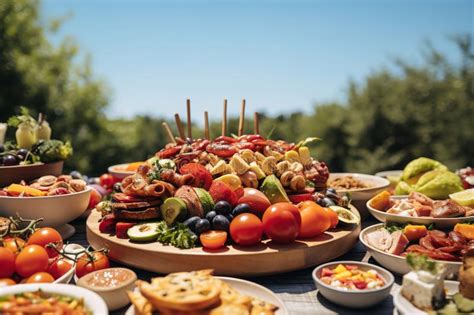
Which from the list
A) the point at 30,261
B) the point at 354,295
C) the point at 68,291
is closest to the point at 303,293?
the point at 354,295

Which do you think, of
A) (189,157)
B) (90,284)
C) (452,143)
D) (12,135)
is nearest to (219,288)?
(90,284)

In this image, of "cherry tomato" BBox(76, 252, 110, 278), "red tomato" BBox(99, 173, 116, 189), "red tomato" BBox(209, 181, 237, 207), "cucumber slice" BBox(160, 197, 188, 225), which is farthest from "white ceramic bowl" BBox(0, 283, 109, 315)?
"red tomato" BBox(99, 173, 116, 189)

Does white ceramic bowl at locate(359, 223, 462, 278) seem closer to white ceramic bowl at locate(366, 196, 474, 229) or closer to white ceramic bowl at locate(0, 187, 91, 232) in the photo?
white ceramic bowl at locate(366, 196, 474, 229)

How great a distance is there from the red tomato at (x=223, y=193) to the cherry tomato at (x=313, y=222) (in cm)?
54

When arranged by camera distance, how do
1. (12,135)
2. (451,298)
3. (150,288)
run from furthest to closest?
(12,135) < (451,298) < (150,288)

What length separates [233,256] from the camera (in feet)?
9.18

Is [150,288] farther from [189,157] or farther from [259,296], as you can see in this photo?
[189,157]

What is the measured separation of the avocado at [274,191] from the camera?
11.4 ft

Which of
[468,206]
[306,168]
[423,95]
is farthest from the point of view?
[423,95]

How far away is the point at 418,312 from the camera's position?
2.16 meters

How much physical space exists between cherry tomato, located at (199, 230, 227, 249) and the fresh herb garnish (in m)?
0.09

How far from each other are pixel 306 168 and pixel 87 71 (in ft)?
58.7

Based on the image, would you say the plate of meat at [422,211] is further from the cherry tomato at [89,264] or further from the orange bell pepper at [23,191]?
the orange bell pepper at [23,191]

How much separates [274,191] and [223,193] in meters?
0.45
